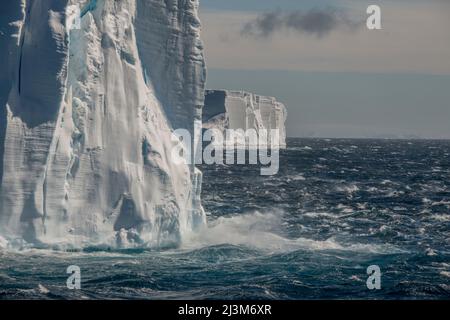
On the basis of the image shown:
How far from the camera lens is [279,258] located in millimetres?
29953

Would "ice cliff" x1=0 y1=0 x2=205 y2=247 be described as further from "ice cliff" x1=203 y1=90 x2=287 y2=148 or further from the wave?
"ice cliff" x1=203 y1=90 x2=287 y2=148

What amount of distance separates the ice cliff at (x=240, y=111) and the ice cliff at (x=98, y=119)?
71115mm

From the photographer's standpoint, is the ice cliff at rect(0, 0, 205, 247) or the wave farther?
the wave

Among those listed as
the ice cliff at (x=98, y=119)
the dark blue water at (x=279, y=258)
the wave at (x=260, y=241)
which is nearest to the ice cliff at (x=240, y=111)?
the dark blue water at (x=279, y=258)

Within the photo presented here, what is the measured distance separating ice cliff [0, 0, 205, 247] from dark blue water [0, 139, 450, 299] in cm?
114

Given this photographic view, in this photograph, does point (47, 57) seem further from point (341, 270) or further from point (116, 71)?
point (341, 270)

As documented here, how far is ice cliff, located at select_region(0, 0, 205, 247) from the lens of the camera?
28531mm

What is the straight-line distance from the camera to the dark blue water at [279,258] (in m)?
24.8

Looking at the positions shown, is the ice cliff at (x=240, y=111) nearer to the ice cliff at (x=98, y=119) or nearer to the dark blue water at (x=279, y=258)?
the dark blue water at (x=279, y=258)

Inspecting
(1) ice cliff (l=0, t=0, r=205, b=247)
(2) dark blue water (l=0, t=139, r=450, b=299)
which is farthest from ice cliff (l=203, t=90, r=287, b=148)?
(1) ice cliff (l=0, t=0, r=205, b=247)

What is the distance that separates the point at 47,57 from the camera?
28.8 meters
